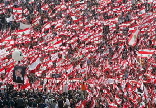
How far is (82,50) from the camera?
36.7 meters

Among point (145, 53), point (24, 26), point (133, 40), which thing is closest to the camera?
point (145, 53)

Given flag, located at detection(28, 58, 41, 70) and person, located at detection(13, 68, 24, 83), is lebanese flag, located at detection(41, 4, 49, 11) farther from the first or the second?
person, located at detection(13, 68, 24, 83)

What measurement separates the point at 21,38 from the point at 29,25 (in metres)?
3.03

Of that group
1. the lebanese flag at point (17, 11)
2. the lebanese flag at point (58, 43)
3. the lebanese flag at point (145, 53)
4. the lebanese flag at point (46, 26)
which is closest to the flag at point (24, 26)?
the lebanese flag at point (46, 26)

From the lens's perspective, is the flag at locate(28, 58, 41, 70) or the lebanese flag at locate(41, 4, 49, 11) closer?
the flag at locate(28, 58, 41, 70)

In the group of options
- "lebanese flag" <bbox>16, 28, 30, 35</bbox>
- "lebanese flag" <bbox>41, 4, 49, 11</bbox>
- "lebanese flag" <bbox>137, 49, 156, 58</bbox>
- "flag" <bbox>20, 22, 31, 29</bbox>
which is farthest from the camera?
"lebanese flag" <bbox>41, 4, 49, 11</bbox>

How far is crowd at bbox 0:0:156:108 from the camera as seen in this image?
24969 millimetres

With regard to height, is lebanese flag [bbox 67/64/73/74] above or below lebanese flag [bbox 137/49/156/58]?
below

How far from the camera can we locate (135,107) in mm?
22141

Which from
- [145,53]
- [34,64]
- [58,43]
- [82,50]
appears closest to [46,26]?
[58,43]

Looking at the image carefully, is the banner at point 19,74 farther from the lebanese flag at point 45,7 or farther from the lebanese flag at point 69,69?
the lebanese flag at point 45,7

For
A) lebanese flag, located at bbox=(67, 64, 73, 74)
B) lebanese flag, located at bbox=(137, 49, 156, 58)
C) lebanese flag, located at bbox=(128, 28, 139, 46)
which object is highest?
lebanese flag, located at bbox=(128, 28, 139, 46)

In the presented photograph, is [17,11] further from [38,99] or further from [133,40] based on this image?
[38,99]

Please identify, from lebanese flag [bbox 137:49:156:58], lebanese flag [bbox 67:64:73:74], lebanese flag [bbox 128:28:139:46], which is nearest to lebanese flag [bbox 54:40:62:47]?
lebanese flag [bbox 67:64:73:74]
